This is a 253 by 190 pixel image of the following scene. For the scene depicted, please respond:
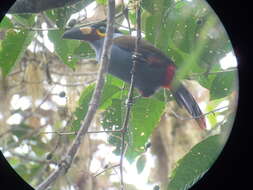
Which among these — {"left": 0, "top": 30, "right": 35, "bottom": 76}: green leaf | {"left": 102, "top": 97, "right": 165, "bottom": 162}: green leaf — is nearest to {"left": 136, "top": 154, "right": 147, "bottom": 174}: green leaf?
{"left": 102, "top": 97, "right": 165, "bottom": 162}: green leaf

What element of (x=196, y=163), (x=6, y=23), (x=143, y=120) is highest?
(x=6, y=23)

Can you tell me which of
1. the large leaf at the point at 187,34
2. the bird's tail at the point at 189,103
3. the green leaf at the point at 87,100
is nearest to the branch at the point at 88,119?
the green leaf at the point at 87,100

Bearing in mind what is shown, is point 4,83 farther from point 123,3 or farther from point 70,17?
point 123,3

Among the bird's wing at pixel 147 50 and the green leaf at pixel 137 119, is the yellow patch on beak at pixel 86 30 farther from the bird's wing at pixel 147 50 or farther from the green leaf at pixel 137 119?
the green leaf at pixel 137 119

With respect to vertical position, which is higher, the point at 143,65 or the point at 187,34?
the point at 187,34

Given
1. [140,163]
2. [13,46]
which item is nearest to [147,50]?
[140,163]

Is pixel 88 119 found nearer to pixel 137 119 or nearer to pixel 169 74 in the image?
pixel 137 119
